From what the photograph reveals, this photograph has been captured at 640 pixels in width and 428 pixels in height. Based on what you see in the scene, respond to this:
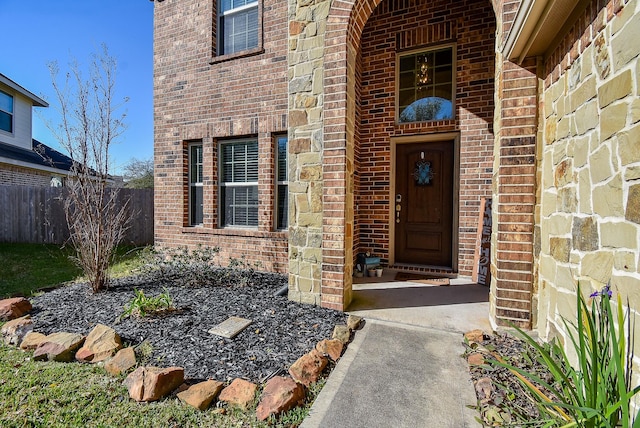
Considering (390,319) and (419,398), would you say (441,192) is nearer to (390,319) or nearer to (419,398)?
(390,319)

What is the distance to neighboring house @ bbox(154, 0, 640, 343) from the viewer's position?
165 centimetres

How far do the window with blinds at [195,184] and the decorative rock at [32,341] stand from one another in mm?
3070

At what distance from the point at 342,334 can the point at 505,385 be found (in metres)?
1.22

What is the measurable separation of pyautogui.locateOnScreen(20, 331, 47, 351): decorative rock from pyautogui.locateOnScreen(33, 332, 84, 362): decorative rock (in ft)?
0.22

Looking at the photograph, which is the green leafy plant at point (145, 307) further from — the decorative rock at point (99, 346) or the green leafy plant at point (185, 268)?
the green leafy plant at point (185, 268)

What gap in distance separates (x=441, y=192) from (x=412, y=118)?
1290 millimetres

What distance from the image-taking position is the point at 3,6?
7172mm

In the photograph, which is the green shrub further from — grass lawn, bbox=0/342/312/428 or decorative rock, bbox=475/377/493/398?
decorative rock, bbox=475/377/493/398

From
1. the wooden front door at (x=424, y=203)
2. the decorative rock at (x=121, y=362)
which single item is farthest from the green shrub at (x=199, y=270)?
the wooden front door at (x=424, y=203)

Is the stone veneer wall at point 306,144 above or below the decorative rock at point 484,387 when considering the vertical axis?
above

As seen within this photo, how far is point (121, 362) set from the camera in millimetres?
2129

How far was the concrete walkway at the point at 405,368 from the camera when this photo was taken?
1663 mm

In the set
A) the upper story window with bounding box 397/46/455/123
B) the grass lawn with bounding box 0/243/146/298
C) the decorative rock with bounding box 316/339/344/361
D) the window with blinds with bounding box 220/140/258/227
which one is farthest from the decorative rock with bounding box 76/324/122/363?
the upper story window with bounding box 397/46/455/123

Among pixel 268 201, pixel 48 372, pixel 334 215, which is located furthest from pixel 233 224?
pixel 48 372
